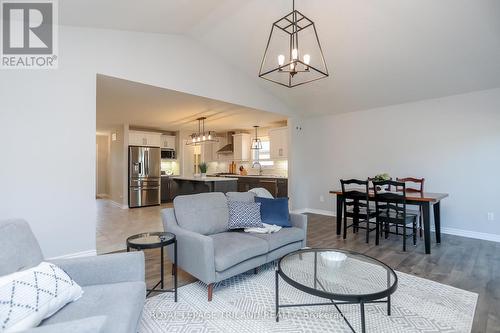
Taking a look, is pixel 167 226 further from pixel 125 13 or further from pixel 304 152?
pixel 304 152

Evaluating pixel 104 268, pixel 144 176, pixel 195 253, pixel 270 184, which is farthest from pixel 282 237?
pixel 144 176

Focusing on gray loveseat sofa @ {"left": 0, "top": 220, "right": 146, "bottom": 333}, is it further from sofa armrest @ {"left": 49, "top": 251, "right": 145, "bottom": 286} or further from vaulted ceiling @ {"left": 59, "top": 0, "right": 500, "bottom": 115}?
vaulted ceiling @ {"left": 59, "top": 0, "right": 500, "bottom": 115}

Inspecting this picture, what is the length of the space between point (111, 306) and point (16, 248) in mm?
631

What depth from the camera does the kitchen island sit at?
6227 mm

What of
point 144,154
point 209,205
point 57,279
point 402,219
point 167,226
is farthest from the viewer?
point 144,154

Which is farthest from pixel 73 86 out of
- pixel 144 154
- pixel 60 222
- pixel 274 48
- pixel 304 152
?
pixel 304 152

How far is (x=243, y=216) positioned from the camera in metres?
3.07

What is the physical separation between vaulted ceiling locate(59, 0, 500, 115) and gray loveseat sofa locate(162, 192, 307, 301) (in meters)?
2.45

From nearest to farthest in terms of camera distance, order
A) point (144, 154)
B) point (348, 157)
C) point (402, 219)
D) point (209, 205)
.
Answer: point (209, 205), point (402, 219), point (348, 157), point (144, 154)

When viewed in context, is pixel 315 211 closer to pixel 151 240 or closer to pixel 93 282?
pixel 151 240

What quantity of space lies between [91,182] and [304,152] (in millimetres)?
4839

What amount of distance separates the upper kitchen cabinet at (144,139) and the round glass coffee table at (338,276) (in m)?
6.53

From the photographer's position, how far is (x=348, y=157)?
19.4 ft

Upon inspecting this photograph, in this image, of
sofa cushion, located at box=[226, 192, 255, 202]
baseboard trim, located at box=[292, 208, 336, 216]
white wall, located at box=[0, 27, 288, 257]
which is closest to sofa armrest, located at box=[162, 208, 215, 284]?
sofa cushion, located at box=[226, 192, 255, 202]
